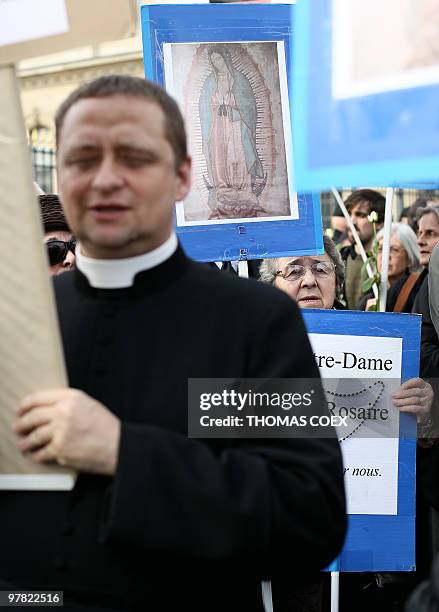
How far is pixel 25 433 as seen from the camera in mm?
1736

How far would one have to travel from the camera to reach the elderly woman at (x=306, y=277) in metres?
3.89

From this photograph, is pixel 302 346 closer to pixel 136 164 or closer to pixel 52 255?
pixel 136 164

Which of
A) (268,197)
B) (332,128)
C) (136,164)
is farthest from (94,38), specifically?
(268,197)

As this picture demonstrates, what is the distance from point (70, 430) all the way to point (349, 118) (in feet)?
2.75

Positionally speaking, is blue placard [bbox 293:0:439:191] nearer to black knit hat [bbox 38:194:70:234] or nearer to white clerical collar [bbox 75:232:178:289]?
white clerical collar [bbox 75:232:178:289]

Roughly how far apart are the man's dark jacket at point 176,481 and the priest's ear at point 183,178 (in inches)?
4.5

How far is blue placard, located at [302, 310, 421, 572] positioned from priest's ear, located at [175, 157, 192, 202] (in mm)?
1598

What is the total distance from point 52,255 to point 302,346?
186 cm

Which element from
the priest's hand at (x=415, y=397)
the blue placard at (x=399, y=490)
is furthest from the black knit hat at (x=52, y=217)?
the priest's hand at (x=415, y=397)

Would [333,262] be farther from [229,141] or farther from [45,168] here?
[45,168]

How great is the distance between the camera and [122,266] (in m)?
1.94

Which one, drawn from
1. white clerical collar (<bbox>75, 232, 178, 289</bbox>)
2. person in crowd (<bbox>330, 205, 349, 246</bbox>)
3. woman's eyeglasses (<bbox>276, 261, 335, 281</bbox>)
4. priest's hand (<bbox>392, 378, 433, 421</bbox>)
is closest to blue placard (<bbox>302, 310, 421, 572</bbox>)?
priest's hand (<bbox>392, 378, 433, 421</bbox>)

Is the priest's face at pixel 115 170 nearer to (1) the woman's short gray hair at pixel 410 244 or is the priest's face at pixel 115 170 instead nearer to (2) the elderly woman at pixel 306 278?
(2) the elderly woman at pixel 306 278

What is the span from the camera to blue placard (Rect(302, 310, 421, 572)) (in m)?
3.45
